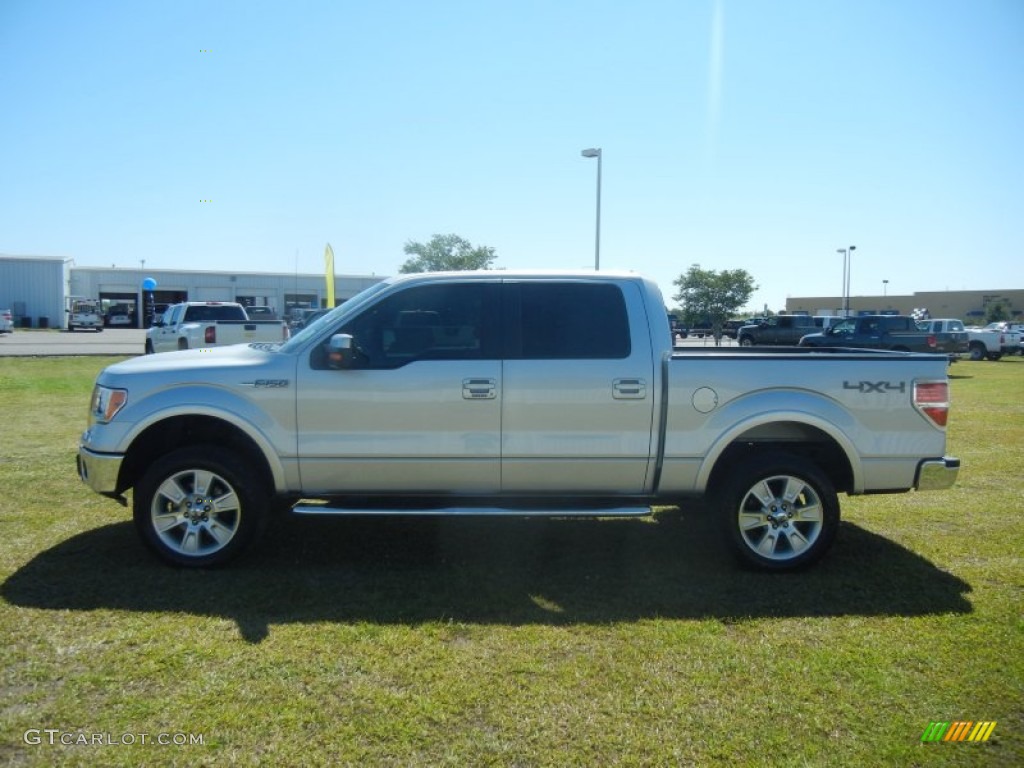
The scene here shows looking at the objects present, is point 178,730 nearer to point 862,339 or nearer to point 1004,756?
point 1004,756

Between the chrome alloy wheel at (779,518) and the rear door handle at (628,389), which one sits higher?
the rear door handle at (628,389)

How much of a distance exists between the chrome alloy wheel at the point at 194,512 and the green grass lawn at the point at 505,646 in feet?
0.69

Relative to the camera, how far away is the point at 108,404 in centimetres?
479

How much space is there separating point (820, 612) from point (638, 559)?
4.26ft

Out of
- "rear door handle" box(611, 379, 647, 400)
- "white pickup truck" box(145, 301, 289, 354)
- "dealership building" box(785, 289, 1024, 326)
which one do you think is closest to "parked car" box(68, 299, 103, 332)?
"white pickup truck" box(145, 301, 289, 354)

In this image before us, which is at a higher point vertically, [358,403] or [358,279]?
[358,279]

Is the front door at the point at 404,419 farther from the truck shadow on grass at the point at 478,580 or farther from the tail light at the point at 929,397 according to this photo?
the tail light at the point at 929,397

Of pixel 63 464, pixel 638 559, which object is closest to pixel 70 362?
pixel 63 464

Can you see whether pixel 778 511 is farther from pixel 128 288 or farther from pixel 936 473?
pixel 128 288

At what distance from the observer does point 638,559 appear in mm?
5230

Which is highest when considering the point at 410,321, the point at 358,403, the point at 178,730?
the point at 410,321

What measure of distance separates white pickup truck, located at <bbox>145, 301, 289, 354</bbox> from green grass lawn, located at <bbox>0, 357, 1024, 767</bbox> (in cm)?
994

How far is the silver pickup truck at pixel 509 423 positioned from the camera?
187 inches

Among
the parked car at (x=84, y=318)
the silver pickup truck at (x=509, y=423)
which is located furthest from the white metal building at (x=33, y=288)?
the silver pickup truck at (x=509, y=423)
